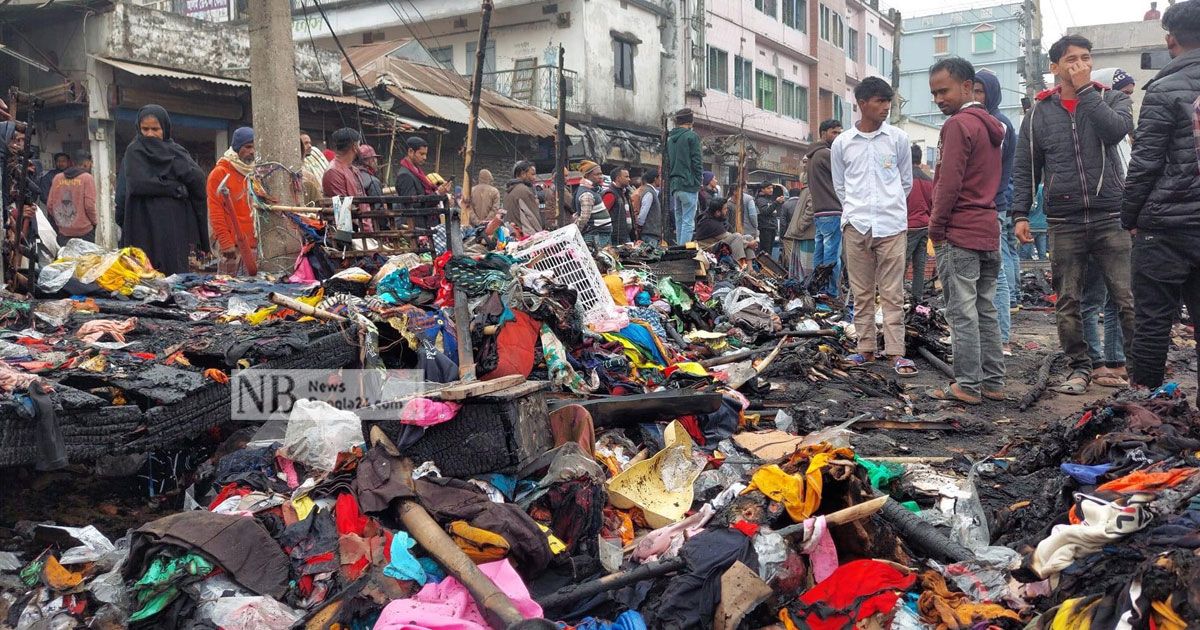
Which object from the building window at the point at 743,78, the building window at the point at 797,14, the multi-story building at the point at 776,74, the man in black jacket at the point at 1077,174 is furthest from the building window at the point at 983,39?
the man in black jacket at the point at 1077,174

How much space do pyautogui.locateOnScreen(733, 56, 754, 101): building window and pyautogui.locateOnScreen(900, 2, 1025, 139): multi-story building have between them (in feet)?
78.5

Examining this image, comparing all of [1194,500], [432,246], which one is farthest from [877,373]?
[1194,500]

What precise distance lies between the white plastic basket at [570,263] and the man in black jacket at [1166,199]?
317cm

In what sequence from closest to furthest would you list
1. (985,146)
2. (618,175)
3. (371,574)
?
1. (371,574)
2. (985,146)
3. (618,175)

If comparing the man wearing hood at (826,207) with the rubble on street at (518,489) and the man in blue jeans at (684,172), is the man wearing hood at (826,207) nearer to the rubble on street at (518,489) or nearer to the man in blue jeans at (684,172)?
the man in blue jeans at (684,172)

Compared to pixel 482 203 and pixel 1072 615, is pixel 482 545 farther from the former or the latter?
pixel 482 203

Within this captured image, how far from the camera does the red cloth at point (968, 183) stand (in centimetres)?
522

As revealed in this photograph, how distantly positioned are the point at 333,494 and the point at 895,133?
457 cm

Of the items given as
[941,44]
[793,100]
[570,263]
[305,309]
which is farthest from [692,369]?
[941,44]

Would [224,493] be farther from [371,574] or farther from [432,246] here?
[432,246]

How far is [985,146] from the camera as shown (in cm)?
529

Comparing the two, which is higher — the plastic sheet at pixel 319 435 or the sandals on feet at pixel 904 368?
the plastic sheet at pixel 319 435

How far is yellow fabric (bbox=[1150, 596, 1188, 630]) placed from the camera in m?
2.07

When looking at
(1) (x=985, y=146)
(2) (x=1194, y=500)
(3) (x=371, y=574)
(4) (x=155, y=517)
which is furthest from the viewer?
(1) (x=985, y=146)
